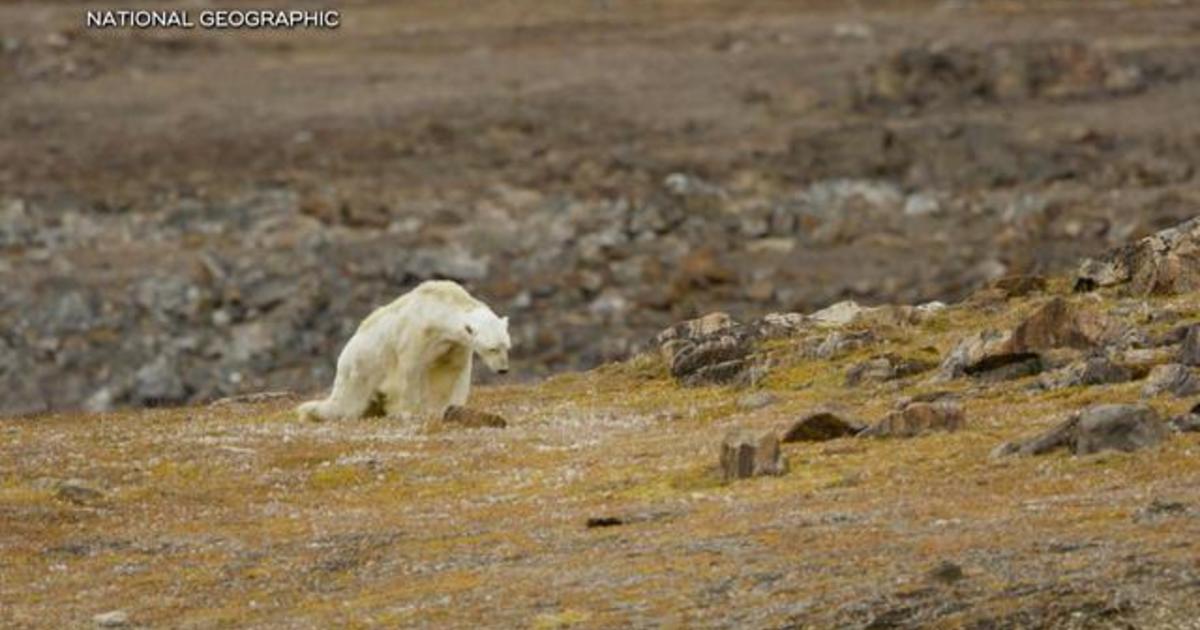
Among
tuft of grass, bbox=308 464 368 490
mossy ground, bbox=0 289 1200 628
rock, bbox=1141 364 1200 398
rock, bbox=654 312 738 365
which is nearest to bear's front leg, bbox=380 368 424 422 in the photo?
mossy ground, bbox=0 289 1200 628

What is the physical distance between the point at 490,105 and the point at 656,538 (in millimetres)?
50639

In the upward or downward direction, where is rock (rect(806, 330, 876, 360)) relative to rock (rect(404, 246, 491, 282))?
downward

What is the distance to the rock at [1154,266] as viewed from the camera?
3578 cm

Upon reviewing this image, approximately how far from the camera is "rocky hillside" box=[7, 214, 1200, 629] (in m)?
23.6

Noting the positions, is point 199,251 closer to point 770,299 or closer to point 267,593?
point 770,299

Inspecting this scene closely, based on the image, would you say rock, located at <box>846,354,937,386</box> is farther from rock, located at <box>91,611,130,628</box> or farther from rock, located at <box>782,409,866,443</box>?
rock, located at <box>91,611,130,628</box>

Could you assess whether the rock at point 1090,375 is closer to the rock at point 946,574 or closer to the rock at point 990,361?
the rock at point 990,361

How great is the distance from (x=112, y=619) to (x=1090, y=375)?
10370 millimetres

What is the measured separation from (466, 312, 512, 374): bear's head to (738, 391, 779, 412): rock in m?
2.39

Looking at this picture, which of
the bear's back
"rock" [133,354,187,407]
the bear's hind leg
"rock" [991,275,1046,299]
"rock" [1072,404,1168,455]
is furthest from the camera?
"rock" [133,354,187,407]

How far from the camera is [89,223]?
6681 centimetres

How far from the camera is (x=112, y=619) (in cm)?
2484

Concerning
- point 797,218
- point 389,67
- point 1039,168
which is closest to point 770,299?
point 797,218

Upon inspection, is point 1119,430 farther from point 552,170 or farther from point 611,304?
point 552,170
